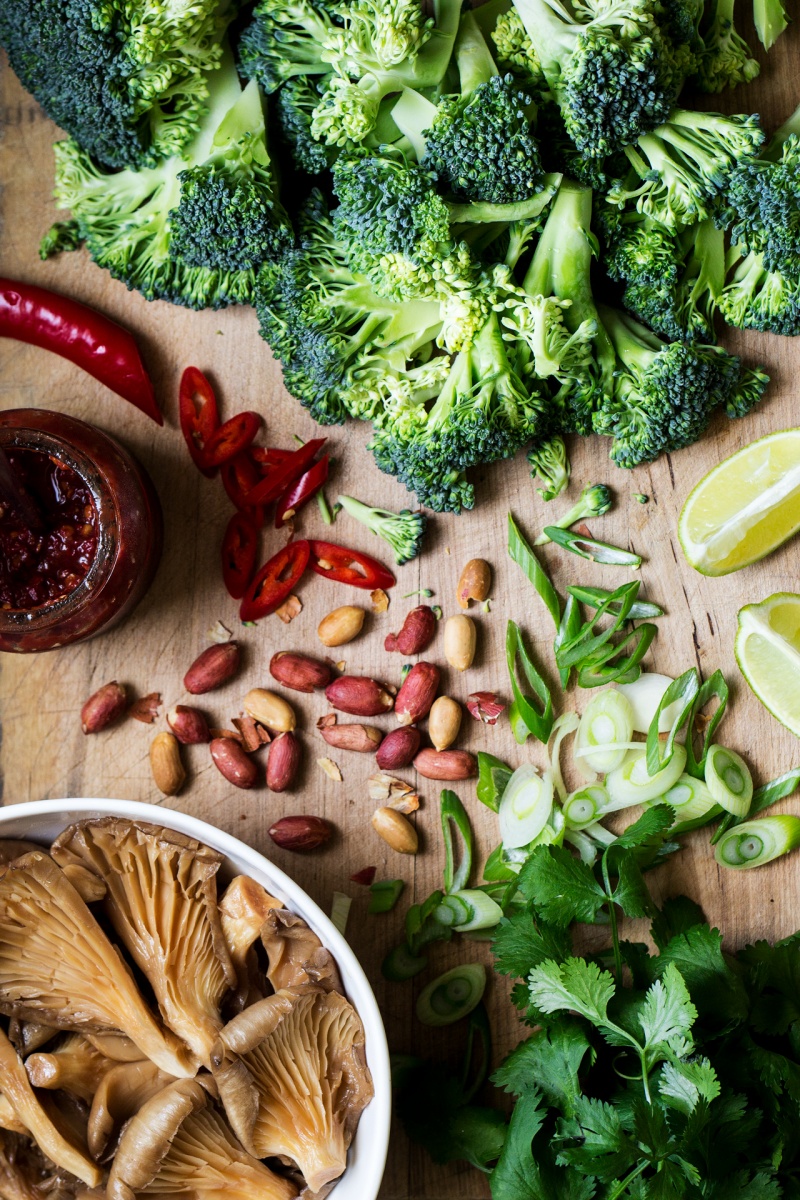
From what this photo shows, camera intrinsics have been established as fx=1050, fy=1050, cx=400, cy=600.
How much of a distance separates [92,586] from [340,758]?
0.70 metres

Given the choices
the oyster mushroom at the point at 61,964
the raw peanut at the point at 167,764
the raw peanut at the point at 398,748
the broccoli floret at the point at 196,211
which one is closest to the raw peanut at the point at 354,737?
the raw peanut at the point at 398,748

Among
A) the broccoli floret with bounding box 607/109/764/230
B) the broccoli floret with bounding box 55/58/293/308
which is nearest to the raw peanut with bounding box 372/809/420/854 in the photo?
the broccoli floret with bounding box 55/58/293/308

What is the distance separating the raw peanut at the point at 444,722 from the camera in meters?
2.42

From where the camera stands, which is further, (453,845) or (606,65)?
(453,845)

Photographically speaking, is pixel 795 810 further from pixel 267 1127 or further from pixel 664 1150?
pixel 267 1127

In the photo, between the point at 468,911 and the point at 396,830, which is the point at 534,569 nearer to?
the point at 396,830

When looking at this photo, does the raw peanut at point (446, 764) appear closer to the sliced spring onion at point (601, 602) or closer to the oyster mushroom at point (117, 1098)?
the sliced spring onion at point (601, 602)

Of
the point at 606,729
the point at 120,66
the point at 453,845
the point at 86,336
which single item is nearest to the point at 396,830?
the point at 453,845

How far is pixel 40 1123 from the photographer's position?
201cm

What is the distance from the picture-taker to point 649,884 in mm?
2418

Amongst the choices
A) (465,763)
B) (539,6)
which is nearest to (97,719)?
(465,763)

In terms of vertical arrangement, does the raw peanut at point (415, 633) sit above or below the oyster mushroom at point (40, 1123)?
above

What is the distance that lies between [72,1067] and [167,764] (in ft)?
2.18

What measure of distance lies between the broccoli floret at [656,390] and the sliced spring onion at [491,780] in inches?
29.5
